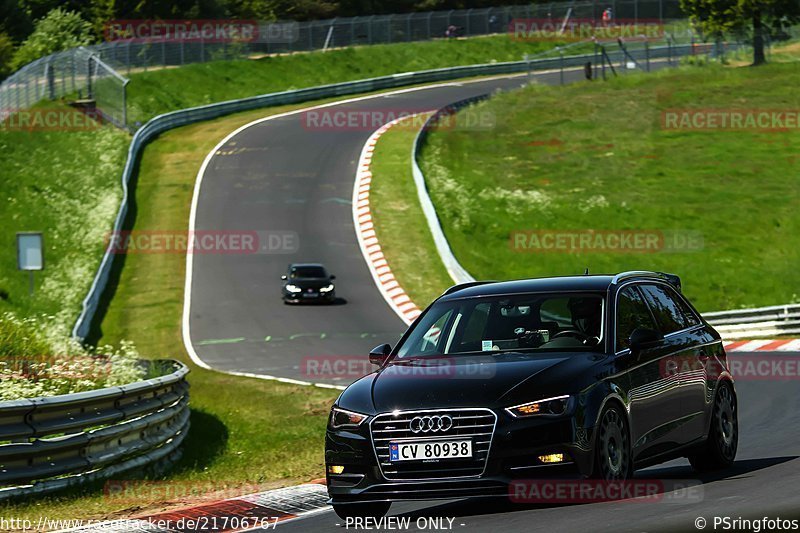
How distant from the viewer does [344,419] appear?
30.5 ft

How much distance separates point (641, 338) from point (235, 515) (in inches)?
133

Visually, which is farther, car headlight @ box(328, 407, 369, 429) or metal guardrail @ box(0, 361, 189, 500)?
metal guardrail @ box(0, 361, 189, 500)

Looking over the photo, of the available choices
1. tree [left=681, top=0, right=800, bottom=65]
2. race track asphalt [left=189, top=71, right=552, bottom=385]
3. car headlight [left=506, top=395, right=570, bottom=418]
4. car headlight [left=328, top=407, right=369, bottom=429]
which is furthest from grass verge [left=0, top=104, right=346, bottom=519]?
tree [left=681, top=0, right=800, bottom=65]

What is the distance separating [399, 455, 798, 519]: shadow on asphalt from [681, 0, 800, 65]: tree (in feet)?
203

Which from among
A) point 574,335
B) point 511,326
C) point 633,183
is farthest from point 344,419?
point 633,183

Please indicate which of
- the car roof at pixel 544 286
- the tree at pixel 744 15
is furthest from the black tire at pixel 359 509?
the tree at pixel 744 15

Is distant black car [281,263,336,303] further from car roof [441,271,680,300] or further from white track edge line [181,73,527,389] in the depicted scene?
car roof [441,271,680,300]

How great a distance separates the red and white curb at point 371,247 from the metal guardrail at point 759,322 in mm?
7718

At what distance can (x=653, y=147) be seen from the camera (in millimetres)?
54406

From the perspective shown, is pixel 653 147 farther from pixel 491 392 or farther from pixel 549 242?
pixel 491 392

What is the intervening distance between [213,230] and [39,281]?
293 inches

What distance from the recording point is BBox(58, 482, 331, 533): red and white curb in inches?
374

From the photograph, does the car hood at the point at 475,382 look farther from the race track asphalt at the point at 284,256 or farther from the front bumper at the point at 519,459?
the race track asphalt at the point at 284,256

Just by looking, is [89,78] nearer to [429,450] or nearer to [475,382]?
[475,382]
